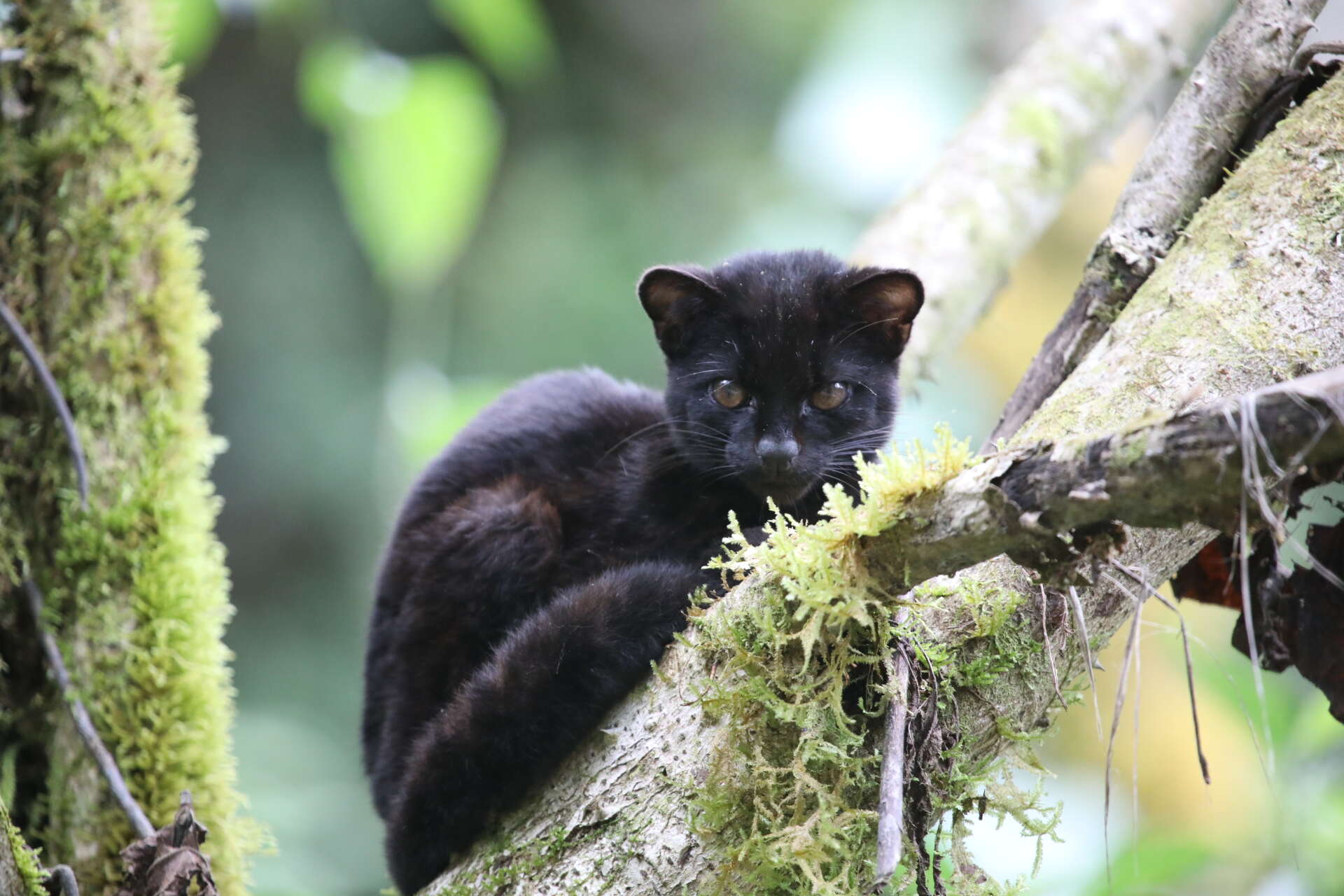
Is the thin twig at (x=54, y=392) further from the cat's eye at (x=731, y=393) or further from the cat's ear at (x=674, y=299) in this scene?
the cat's eye at (x=731, y=393)

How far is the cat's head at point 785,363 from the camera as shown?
2537 mm

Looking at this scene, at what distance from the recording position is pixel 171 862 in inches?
71.4

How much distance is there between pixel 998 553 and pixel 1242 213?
1.16 meters

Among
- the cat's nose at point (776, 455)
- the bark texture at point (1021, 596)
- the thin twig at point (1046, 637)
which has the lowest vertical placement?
the thin twig at point (1046, 637)

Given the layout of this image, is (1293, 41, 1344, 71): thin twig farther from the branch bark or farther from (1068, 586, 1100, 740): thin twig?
(1068, 586, 1100, 740): thin twig

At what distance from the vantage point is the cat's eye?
2605 mm

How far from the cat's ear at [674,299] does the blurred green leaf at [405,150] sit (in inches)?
26.7

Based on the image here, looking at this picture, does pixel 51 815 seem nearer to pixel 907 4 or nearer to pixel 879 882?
pixel 879 882

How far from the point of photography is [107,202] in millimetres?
2369

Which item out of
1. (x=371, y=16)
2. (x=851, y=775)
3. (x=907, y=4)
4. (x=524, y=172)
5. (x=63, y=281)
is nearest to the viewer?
(x=851, y=775)

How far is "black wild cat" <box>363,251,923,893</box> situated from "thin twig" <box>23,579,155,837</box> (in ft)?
1.61

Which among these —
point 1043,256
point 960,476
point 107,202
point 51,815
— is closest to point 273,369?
point 107,202

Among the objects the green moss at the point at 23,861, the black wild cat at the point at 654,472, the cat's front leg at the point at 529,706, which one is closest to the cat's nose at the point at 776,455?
the black wild cat at the point at 654,472

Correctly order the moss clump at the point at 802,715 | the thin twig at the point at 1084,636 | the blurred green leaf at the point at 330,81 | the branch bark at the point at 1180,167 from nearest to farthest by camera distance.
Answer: the thin twig at the point at 1084,636 → the moss clump at the point at 802,715 → the branch bark at the point at 1180,167 → the blurred green leaf at the point at 330,81
